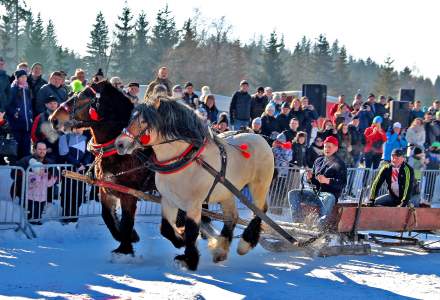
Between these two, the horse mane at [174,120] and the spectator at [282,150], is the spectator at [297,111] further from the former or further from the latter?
the horse mane at [174,120]

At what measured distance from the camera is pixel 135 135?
Result: 639 centimetres

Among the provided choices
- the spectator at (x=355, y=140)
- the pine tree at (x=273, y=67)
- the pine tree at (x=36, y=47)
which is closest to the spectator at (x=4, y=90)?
the spectator at (x=355, y=140)

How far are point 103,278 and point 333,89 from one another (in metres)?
67.4

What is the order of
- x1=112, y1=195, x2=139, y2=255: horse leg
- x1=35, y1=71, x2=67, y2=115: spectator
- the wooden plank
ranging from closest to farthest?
x1=112, y1=195, x2=139, y2=255: horse leg < the wooden plank < x1=35, y1=71, x2=67, y2=115: spectator

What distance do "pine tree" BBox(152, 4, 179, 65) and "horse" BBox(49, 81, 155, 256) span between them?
47.3 metres

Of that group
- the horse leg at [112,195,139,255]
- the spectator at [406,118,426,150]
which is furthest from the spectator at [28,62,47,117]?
the spectator at [406,118,426,150]

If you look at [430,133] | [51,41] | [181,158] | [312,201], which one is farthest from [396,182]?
[51,41]

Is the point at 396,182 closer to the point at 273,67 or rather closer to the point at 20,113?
the point at 20,113

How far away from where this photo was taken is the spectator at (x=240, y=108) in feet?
46.3

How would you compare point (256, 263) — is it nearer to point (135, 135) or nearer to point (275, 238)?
point (275, 238)

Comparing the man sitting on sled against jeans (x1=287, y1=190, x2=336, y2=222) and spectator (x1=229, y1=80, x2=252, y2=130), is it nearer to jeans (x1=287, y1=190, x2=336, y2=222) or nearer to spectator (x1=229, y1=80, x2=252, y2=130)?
jeans (x1=287, y1=190, x2=336, y2=222)

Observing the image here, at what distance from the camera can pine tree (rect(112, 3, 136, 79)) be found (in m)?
51.9

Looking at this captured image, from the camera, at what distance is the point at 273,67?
59.5 meters

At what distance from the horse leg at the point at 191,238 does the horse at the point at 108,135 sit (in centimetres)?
86
